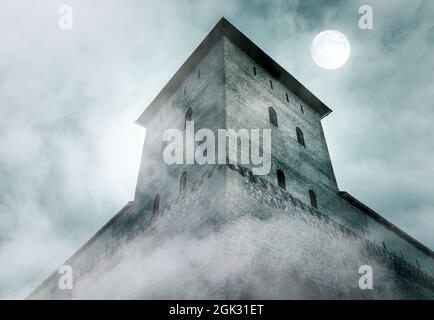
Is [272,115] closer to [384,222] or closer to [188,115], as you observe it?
[188,115]

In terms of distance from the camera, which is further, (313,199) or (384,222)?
(384,222)

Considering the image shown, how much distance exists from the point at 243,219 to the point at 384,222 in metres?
8.68

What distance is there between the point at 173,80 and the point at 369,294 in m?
10.9

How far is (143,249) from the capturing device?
10.0 m

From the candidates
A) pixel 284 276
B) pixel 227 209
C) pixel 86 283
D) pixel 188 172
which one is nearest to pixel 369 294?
pixel 284 276

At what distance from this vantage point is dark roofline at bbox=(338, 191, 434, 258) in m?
12.4

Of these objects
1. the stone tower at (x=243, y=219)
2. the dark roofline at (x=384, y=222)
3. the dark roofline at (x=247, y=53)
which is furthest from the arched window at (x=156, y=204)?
the dark roofline at (x=384, y=222)

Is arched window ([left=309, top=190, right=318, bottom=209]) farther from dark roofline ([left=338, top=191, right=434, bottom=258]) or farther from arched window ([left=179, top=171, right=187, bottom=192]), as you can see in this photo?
arched window ([left=179, top=171, right=187, bottom=192])

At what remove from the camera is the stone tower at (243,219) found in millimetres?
7379

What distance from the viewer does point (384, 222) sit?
533 inches

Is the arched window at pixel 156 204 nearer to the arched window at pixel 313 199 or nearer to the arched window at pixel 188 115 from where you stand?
the arched window at pixel 188 115

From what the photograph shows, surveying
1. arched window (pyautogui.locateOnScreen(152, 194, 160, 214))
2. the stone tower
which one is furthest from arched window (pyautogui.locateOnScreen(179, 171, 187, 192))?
arched window (pyautogui.locateOnScreen(152, 194, 160, 214))

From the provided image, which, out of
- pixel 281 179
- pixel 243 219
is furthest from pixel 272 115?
pixel 243 219

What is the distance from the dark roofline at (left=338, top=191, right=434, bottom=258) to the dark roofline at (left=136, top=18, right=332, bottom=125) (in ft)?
16.3
